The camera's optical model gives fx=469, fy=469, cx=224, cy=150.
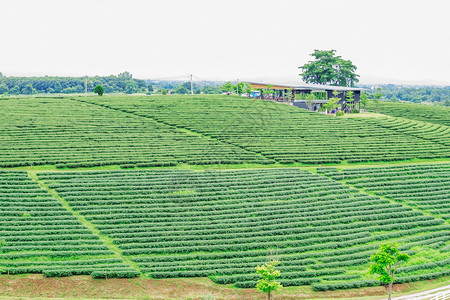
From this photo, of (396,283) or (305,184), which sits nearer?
(396,283)

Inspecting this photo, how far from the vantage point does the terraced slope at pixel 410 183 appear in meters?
47.4

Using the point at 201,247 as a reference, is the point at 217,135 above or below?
above

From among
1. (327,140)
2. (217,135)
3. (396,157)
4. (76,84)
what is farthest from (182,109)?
(76,84)

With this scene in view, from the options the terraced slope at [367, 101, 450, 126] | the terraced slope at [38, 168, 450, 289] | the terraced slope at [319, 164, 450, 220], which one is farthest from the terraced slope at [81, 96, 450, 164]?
the terraced slope at [367, 101, 450, 126]

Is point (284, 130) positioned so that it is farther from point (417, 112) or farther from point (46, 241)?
point (46, 241)

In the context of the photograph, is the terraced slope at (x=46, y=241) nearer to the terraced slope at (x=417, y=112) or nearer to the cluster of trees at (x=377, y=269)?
the cluster of trees at (x=377, y=269)

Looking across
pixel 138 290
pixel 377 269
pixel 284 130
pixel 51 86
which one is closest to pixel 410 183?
pixel 284 130

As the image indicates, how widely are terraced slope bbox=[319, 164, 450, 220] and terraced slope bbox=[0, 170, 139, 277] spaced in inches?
1120

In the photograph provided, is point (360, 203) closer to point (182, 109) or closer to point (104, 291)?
point (104, 291)

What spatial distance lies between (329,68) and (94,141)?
75.2m

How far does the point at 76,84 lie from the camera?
Result: 518 feet

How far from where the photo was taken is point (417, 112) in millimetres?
102062

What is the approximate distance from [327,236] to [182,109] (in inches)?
1870

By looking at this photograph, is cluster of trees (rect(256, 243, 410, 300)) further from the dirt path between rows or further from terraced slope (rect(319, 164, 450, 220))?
terraced slope (rect(319, 164, 450, 220))
